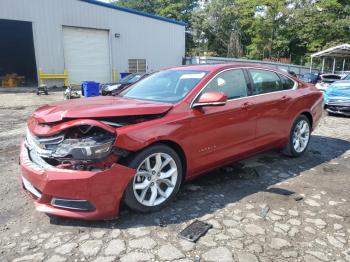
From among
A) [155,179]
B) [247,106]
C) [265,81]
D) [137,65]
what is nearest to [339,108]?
[265,81]

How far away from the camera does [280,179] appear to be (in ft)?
14.8

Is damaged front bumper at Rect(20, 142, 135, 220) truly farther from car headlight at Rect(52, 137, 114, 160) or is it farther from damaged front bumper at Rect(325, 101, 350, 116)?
damaged front bumper at Rect(325, 101, 350, 116)

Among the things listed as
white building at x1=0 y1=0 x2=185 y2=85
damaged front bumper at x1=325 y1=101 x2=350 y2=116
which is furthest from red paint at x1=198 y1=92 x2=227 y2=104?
white building at x1=0 y1=0 x2=185 y2=85

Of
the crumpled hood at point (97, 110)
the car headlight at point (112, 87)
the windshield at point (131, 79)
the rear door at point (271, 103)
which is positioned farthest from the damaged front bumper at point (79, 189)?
the windshield at point (131, 79)

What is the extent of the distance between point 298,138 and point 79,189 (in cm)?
395

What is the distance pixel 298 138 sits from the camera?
5.52 meters

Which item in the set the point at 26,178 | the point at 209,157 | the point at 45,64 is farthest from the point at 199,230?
the point at 45,64

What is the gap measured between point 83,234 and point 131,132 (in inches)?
41.6

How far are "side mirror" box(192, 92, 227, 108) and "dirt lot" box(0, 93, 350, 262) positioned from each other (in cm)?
112

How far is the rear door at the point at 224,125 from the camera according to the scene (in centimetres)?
376

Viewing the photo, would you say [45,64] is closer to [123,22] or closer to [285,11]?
[123,22]

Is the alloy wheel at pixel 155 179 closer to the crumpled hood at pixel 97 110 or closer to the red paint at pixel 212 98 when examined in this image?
the crumpled hood at pixel 97 110

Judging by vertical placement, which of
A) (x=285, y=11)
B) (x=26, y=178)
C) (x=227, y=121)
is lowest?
(x=26, y=178)

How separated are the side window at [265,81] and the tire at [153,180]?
1876mm
